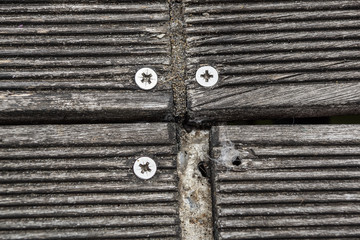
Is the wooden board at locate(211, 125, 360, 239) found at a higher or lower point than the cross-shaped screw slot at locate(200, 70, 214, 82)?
lower

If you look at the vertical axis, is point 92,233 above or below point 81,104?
below

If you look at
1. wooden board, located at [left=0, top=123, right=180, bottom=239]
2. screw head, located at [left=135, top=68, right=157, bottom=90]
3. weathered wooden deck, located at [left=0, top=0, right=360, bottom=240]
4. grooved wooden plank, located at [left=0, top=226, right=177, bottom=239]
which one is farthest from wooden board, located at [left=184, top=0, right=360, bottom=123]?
grooved wooden plank, located at [left=0, top=226, right=177, bottom=239]

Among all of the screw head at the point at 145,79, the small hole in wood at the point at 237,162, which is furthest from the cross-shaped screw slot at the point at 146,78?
the small hole in wood at the point at 237,162

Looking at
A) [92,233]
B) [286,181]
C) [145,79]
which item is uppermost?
[145,79]

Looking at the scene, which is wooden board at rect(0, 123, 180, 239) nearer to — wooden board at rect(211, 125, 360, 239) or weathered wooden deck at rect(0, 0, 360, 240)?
weathered wooden deck at rect(0, 0, 360, 240)

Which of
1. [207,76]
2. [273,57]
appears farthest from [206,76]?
[273,57]

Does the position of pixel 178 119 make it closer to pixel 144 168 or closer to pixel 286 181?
pixel 144 168
